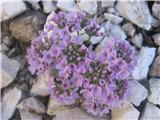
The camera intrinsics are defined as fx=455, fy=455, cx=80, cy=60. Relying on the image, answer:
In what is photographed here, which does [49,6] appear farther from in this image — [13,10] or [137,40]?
[137,40]

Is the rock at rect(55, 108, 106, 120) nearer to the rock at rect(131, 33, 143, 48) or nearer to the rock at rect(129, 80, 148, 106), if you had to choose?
the rock at rect(129, 80, 148, 106)

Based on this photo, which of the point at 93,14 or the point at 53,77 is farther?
the point at 93,14

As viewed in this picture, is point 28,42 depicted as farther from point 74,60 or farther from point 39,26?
point 74,60

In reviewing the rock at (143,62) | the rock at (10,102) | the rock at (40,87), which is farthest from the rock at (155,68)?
the rock at (10,102)

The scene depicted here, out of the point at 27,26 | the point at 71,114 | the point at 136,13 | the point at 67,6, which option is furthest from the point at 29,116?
the point at 136,13

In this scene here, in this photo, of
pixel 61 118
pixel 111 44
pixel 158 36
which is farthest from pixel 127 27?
pixel 61 118
